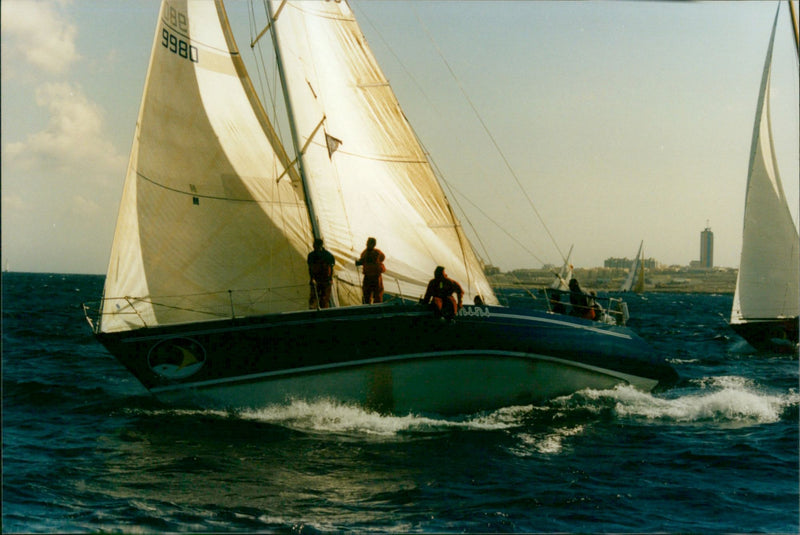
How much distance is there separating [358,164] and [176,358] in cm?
520

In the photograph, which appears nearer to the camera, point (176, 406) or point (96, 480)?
point (96, 480)

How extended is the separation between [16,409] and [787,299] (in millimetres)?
27738

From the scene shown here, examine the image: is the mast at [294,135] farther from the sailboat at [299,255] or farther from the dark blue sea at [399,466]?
the dark blue sea at [399,466]

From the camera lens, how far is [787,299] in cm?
2988

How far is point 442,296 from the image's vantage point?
13.7 m

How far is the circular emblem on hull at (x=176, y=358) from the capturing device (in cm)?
1365

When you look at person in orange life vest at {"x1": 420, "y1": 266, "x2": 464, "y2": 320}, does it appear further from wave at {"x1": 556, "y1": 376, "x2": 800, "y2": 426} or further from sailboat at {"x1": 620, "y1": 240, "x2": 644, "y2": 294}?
sailboat at {"x1": 620, "y1": 240, "x2": 644, "y2": 294}

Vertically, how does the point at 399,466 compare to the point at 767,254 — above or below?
below

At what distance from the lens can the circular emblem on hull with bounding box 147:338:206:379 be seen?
13648mm

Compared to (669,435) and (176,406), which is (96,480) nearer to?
(176,406)


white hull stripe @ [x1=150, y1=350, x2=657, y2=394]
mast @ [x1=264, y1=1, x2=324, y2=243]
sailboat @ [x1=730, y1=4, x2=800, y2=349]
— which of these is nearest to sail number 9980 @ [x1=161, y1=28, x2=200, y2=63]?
mast @ [x1=264, y1=1, x2=324, y2=243]

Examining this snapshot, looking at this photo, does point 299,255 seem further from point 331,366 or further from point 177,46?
point 177,46

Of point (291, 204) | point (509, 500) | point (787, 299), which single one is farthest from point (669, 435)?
point (787, 299)

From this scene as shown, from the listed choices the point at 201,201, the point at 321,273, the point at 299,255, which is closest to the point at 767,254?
the point at 299,255
